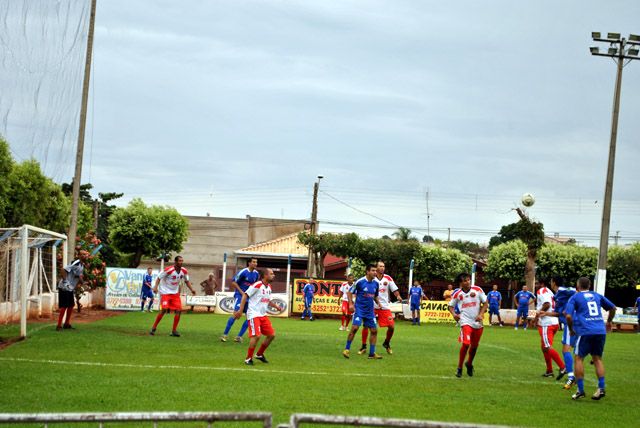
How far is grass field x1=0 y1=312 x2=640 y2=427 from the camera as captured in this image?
10977 mm

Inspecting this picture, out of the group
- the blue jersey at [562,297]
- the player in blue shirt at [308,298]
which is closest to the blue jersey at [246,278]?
the blue jersey at [562,297]

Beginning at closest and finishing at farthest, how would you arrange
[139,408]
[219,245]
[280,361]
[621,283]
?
[139,408]
[280,361]
[621,283]
[219,245]

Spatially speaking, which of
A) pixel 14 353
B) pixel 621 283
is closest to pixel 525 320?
pixel 621 283

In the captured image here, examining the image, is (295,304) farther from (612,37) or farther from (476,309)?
(476,309)

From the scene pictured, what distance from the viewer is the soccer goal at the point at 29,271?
21.8 m

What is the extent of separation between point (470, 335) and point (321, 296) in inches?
1115

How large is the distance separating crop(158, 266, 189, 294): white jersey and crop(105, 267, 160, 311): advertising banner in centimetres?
1973

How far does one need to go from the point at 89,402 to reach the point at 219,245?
234 feet

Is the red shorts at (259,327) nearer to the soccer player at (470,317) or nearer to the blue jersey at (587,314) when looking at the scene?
the soccer player at (470,317)

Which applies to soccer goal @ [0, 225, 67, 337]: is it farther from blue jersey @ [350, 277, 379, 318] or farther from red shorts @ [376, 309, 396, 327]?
red shorts @ [376, 309, 396, 327]

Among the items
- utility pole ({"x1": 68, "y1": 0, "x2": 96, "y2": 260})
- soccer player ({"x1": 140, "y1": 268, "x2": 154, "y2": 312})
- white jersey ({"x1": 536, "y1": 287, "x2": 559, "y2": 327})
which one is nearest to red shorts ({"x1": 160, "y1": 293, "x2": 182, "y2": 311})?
utility pole ({"x1": 68, "y1": 0, "x2": 96, "y2": 260})

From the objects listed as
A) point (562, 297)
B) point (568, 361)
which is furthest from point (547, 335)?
point (562, 297)

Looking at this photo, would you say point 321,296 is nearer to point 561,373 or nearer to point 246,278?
point 246,278

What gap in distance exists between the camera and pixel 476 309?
1625 centimetres
